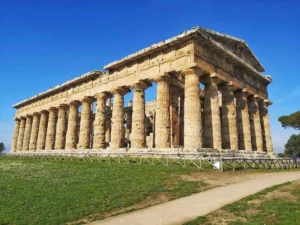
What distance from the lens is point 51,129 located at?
43.3 meters

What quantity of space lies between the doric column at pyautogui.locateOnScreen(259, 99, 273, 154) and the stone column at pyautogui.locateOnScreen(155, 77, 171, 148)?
56.8ft

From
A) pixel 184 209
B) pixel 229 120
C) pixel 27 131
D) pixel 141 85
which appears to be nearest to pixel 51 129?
pixel 27 131

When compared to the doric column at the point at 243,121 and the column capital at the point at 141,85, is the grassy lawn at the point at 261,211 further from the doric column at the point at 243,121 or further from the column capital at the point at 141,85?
the column capital at the point at 141,85

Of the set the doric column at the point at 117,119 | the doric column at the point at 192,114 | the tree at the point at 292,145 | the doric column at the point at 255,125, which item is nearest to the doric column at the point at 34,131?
the doric column at the point at 117,119

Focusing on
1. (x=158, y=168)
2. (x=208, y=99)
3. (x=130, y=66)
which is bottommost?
(x=158, y=168)

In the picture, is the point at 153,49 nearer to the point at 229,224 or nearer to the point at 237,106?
the point at 237,106

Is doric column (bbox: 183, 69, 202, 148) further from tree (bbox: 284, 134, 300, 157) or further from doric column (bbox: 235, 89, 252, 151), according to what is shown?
tree (bbox: 284, 134, 300, 157)

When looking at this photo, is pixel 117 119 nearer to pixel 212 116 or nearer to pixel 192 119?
pixel 192 119

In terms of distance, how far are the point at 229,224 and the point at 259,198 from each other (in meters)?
3.30

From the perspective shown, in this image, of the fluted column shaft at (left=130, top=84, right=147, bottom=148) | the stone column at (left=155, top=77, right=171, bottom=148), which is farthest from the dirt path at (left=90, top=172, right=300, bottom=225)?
the fluted column shaft at (left=130, top=84, right=147, bottom=148)

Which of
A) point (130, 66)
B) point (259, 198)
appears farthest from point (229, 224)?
point (130, 66)

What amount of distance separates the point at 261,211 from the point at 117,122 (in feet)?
80.3

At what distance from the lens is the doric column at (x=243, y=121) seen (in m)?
29.9

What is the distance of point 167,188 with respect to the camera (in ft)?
37.7
